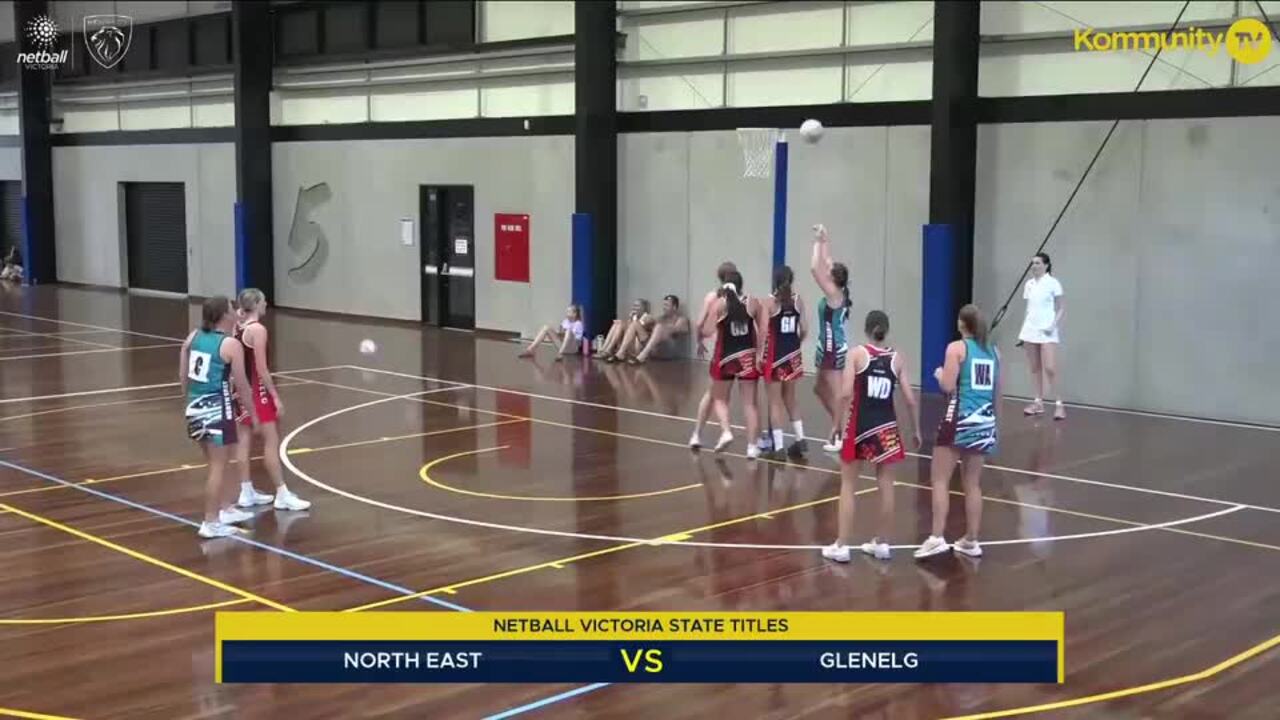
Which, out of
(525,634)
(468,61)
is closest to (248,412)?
(525,634)

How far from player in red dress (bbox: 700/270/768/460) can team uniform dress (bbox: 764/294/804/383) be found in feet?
0.41

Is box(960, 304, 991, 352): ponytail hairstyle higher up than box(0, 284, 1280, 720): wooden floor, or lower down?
higher up

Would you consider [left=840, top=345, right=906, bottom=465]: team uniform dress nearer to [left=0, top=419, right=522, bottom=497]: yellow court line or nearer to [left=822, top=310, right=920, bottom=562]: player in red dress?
[left=822, top=310, right=920, bottom=562]: player in red dress

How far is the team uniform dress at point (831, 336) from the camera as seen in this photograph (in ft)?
43.9

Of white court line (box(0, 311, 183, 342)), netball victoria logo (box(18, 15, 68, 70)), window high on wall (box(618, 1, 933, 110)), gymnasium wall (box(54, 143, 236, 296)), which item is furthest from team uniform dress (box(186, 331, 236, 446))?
netball victoria logo (box(18, 15, 68, 70))

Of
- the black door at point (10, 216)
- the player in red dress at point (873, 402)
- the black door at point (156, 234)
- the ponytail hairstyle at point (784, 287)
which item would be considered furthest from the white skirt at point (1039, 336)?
the black door at point (10, 216)

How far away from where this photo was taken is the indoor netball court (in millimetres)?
7629

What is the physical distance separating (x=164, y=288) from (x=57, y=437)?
809 inches

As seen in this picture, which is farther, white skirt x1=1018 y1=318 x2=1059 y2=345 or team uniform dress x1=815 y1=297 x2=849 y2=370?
white skirt x1=1018 y1=318 x2=1059 y2=345

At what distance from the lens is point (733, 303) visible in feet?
43.4

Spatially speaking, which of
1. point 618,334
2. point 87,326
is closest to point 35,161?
point 87,326

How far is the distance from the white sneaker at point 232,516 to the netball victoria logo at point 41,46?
93.9ft

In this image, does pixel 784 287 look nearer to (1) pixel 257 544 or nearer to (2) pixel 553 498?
(2) pixel 553 498

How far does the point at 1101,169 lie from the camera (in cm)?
1745
